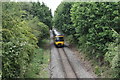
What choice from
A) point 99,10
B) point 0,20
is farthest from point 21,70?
point 99,10

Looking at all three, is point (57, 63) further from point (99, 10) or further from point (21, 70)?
point (21, 70)

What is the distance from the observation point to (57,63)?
18922 millimetres

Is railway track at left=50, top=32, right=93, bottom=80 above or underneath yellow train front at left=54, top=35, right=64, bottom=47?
underneath

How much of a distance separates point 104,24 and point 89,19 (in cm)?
163

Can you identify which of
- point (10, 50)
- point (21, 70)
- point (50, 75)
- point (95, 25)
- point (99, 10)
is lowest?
point (50, 75)

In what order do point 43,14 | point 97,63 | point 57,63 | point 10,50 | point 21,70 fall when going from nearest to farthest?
point 10,50 < point 21,70 < point 97,63 < point 57,63 < point 43,14

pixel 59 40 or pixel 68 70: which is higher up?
pixel 59 40

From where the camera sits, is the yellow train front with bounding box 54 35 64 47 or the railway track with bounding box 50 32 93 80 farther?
the yellow train front with bounding box 54 35 64 47

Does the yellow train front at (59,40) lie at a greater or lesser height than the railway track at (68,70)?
greater

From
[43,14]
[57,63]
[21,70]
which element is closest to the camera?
[21,70]

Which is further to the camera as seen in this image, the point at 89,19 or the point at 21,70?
the point at 89,19

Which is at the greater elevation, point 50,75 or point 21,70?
point 21,70

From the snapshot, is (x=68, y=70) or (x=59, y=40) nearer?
(x=68, y=70)

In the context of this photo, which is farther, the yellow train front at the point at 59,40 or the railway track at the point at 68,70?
the yellow train front at the point at 59,40
